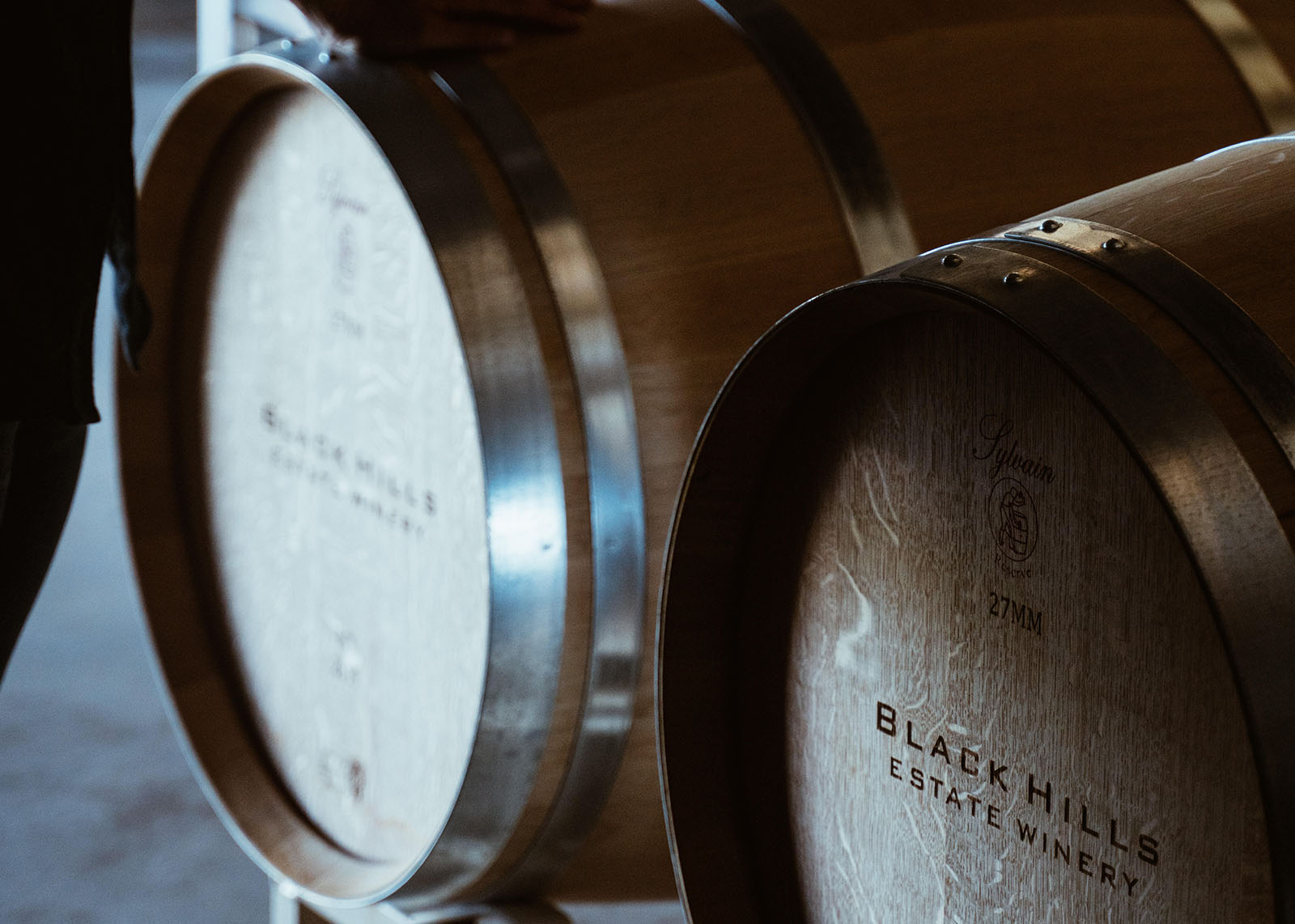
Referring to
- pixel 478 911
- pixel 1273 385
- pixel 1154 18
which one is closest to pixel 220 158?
pixel 478 911

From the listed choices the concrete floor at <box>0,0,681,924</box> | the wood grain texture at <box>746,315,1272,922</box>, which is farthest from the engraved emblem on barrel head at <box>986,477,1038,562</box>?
the concrete floor at <box>0,0,681,924</box>

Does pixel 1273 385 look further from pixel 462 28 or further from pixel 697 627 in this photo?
pixel 462 28

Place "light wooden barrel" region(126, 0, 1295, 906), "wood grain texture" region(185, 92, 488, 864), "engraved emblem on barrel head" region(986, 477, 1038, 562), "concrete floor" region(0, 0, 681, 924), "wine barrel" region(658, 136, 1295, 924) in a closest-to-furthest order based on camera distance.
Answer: "wine barrel" region(658, 136, 1295, 924) → "engraved emblem on barrel head" region(986, 477, 1038, 562) → "light wooden barrel" region(126, 0, 1295, 906) → "wood grain texture" region(185, 92, 488, 864) → "concrete floor" region(0, 0, 681, 924)

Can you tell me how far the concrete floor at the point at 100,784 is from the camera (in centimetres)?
278

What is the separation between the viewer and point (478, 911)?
148 centimetres

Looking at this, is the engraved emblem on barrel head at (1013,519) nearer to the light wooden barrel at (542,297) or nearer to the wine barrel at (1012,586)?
the wine barrel at (1012,586)

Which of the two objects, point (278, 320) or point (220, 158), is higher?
point (220, 158)

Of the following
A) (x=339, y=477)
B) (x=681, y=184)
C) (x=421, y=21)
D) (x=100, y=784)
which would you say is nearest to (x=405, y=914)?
(x=339, y=477)

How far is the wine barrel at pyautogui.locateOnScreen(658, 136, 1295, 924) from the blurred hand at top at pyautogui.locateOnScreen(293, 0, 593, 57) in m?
0.64

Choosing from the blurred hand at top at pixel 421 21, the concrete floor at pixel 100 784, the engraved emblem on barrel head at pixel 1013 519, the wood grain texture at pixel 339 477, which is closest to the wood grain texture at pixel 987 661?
the engraved emblem on barrel head at pixel 1013 519

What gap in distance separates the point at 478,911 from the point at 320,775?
1.05ft

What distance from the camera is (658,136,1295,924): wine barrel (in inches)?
26.2

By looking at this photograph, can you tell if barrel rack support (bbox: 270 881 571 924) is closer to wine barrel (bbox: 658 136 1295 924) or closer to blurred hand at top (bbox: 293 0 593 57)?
wine barrel (bbox: 658 136 1295 924)

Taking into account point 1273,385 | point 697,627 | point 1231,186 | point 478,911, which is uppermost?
point 1231,186
